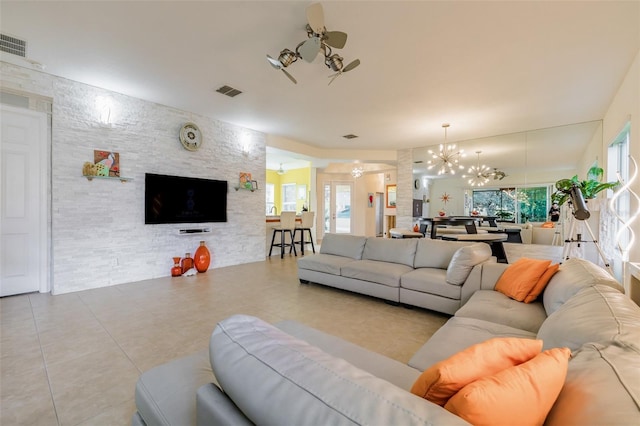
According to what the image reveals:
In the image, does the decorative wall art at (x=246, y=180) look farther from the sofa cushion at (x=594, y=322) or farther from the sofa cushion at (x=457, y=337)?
the sofa cushion at (x=594, y=322)

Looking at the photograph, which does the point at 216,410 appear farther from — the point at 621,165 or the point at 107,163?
the point at 621,165

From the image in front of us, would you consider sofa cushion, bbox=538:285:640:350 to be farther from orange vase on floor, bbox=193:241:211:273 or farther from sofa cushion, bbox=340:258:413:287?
orange vase on floor, bbox=193:241:211:273

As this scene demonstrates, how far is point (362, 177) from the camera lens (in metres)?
10.4

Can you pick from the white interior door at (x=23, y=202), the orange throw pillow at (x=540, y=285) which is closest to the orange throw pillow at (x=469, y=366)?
the orange throw pillow at (x=540, y=285)

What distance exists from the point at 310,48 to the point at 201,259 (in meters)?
3.88

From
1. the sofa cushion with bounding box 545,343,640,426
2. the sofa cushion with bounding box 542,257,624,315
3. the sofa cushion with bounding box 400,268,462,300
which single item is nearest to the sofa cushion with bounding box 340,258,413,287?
the sofa cushion with bounding box 400,268,462,300

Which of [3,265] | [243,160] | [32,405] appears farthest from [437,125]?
[3,265]

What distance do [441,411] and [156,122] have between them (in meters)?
5.34

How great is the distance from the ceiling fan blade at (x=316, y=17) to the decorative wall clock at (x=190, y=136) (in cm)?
335

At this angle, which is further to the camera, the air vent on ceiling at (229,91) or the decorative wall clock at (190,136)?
the decorative wall clock at (190,136)

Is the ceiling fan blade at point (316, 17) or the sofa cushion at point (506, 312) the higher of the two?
the ceiling fan blade at point (316, 17)

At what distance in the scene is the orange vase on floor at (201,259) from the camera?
16.1 feet

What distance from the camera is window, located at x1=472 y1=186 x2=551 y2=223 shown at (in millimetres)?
5863

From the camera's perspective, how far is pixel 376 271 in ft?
11.3
